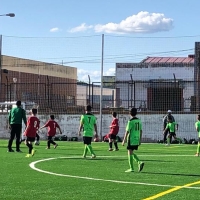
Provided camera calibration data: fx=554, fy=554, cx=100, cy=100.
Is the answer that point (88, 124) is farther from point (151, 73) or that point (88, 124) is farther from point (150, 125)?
point (151, 73)

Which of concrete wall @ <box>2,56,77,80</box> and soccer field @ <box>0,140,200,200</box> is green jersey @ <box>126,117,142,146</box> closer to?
soccer field @ <box>0,140,200,200</box>

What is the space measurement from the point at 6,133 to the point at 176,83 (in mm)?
12810

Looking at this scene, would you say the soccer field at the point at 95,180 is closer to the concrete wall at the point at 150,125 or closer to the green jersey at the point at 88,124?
the green jersey at the point at 88,124

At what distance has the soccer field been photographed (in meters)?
10.7

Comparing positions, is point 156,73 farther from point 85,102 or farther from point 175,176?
point 175,176

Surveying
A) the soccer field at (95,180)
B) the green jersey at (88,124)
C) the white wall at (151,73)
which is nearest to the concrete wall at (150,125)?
the white wall at (151,73)

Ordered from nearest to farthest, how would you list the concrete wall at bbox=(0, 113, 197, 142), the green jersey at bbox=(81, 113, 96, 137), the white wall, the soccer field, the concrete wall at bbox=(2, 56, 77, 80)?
the soccer field, the green jersey at bbox=(81, 113, 96, 137), the concrete wall at bbox=(0, 113, 197, 142), the white wall, the concrete wall at bbox=(2, 56, 77, 80)

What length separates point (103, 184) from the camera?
12.2 metres

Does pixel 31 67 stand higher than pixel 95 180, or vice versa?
pixel 31 67

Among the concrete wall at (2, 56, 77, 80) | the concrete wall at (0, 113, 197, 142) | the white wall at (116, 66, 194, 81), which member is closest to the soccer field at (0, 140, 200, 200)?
the concrete wall at (0, 113, 197, 142)

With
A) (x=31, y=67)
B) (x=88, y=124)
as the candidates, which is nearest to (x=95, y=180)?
(x=88, y=124)

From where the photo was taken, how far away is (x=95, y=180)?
42.6 ft

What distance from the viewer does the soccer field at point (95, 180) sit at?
10719mm

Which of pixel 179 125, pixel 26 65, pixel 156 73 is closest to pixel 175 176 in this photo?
pixel 179 125
